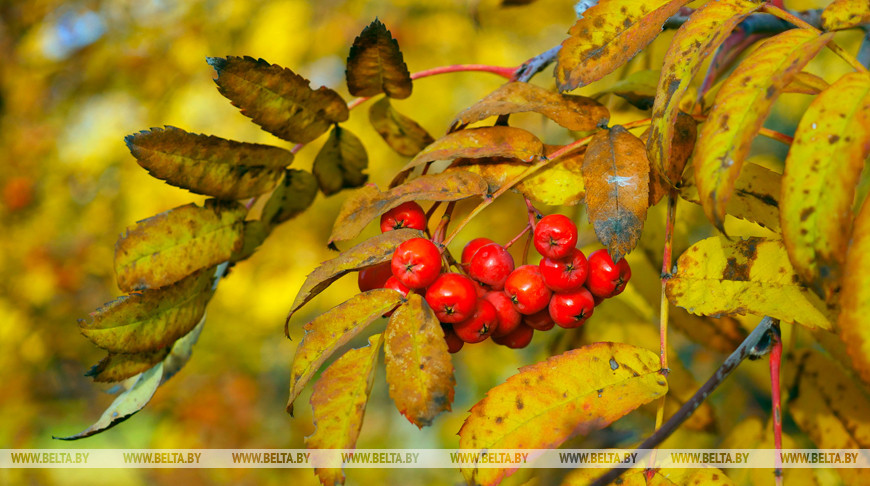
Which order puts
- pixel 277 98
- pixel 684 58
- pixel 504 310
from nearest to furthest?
1. pixel 684 58
2. pixel 504 310
3. pixel 277 98

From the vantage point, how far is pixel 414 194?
589 mm

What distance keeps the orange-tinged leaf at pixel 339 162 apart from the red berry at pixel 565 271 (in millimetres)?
403

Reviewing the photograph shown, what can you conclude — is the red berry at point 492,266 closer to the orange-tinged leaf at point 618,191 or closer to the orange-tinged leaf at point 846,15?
the orange-tinged leaf at point 618,191

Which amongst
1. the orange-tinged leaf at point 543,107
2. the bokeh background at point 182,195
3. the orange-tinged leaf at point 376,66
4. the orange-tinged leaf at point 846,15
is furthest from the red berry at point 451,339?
the bokeh background at point 182,195

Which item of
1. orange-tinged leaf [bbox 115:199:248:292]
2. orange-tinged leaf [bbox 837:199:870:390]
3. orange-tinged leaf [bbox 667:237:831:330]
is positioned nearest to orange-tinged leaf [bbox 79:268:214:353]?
orange-tinged leaf [bbox 115:199:248:292]

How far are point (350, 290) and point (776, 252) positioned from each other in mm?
1649

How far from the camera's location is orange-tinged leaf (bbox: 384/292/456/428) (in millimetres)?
496

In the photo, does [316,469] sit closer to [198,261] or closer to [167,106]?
[198,261]

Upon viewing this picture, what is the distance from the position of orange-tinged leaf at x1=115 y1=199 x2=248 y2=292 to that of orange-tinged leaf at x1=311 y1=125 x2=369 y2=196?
157 millimetres

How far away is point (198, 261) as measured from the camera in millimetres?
734

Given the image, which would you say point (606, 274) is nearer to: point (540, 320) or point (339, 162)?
point (540, 320)

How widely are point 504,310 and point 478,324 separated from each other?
0.05 metres

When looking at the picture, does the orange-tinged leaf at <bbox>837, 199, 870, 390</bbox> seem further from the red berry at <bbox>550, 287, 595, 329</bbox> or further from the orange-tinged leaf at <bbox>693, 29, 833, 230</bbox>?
the red berry at <bbox>550, 287, 595, 329</bbox>

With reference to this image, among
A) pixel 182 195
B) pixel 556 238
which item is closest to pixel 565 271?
pixel 556 238
